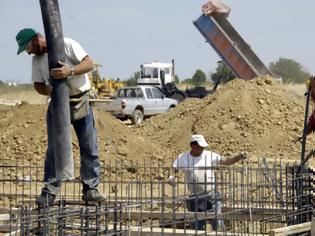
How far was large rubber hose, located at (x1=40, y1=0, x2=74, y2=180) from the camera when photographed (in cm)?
567

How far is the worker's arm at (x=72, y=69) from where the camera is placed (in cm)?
607

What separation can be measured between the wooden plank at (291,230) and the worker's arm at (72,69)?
1787mm

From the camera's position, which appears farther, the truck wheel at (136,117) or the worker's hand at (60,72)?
the truck wheel at (136,117)

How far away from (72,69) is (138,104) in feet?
86.3

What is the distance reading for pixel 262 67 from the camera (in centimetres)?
2614

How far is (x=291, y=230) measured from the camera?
22.0 ft

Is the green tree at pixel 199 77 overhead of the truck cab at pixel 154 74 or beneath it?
overhead

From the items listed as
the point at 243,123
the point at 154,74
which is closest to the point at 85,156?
the point at 243,123

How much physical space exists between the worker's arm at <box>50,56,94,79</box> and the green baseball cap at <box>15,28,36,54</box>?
17.5 inches

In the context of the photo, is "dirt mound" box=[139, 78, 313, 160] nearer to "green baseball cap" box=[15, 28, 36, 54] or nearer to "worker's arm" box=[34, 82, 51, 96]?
"worker's arm" box=[34, 82, 51, 96]

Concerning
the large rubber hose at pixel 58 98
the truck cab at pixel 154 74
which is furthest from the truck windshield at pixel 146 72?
the large rubber hose at pixel 58 98

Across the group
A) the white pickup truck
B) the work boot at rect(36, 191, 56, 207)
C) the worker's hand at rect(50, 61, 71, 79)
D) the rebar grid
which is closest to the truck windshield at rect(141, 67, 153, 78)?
the white pickup truck

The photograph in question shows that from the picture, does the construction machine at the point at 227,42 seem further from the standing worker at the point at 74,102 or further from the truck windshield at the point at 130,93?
the standing worker at the point at 74,102

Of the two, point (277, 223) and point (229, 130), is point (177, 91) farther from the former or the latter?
point (277, 223)
